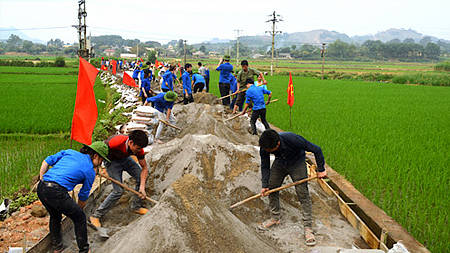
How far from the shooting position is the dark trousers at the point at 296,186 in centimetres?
407

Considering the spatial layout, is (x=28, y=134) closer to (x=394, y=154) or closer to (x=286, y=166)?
(x=286, y=166)

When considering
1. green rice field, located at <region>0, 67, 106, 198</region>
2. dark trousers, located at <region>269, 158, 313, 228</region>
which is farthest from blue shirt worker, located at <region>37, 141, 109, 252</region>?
green rice field, located at <region>0, 67, 106, 198</region>

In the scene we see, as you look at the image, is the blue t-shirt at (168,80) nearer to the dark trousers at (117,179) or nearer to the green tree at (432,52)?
the dark trousers at (117,179)

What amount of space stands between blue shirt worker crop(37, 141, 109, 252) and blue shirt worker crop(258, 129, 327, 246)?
173 cm

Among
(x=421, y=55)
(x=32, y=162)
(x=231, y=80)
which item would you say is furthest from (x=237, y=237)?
(x=421, y=55)

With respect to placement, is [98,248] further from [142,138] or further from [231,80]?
[231,80]

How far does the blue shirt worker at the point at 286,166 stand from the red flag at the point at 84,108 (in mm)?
2199

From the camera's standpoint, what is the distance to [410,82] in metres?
30.5

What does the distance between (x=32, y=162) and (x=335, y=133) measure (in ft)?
21.5

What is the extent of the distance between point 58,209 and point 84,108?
1566 millimetres

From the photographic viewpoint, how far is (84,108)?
451cm

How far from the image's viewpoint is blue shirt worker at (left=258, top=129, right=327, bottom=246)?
3.77 m

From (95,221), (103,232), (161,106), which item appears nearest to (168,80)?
(161,106)

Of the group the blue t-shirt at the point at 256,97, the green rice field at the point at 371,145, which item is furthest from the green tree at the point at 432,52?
the blue t-shirt at the point at 256,97
